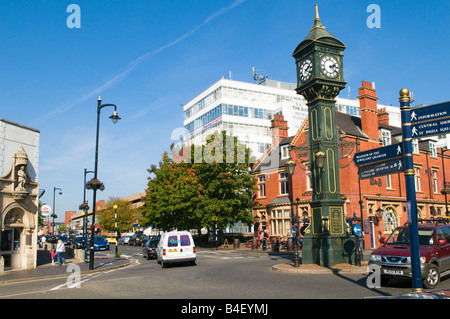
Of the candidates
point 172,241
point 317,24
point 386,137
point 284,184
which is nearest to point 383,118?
point 386,137

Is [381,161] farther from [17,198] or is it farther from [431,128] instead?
[17,198]

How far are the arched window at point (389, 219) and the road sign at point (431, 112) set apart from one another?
91.9 feet

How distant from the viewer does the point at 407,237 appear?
12.7 m

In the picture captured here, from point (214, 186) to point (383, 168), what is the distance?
97.6ft

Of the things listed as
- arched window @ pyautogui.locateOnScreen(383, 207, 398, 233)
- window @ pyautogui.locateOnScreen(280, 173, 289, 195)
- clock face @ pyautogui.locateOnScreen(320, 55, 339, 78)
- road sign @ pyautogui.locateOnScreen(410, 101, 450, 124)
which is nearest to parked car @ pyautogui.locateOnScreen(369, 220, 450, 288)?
road sign @ pyautogui.locateOnScreen(410, 101, 450, 124)

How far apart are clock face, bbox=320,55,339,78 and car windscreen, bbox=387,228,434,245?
8.29m

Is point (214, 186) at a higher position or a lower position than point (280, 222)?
higher

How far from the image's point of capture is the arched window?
34.4 metres

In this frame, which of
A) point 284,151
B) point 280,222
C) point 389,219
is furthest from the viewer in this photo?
point 284,151

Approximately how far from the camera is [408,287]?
11.5m

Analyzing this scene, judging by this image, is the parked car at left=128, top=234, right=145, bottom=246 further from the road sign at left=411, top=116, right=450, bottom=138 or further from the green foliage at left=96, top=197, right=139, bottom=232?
the road sign at left=411, top=116, right=450, bottom=138
